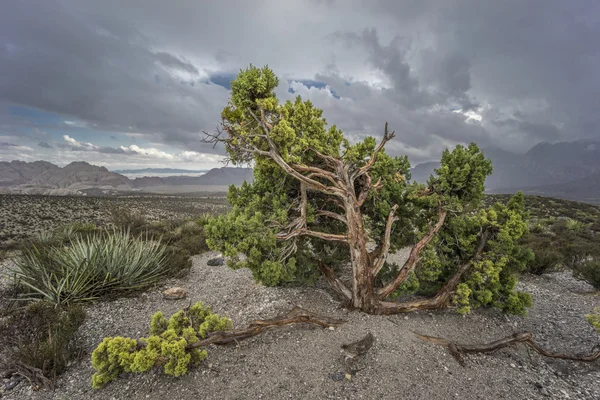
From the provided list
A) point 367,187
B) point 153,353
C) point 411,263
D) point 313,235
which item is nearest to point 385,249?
point 411,263

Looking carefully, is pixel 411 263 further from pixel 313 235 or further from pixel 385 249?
pixel 313 235

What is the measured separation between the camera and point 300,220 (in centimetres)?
707

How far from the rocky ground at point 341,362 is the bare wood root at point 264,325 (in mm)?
184

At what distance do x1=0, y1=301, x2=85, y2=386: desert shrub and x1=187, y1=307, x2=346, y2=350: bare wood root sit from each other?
236 centimetres

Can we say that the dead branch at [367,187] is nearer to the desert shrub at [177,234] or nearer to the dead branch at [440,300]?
the dead branch at [440,300]

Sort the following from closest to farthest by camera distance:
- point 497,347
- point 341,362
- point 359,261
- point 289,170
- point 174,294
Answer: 1. point 341,362
2. point 497,347
3. point 289,170
4. point 359,261
5. point 174,294

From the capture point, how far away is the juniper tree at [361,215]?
21.3ft

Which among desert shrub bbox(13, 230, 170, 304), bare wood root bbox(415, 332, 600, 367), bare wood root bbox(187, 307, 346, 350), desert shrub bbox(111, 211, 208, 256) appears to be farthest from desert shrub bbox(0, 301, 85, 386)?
bare wood root bbox(415, 332, 600, 367)

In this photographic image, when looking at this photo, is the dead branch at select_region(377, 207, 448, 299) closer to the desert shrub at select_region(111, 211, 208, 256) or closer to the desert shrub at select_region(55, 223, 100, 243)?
the desert shrub at select_region(111, 211, 208, 256)

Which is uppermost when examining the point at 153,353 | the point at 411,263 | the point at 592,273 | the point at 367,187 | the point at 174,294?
the point at 367,187

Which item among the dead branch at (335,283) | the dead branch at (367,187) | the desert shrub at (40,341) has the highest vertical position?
the dead branch at (367,187)

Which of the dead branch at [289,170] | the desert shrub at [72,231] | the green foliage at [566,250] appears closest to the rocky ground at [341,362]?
the dead branch at [289,170]

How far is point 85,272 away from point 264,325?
546cm

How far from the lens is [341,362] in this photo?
15.8ft
